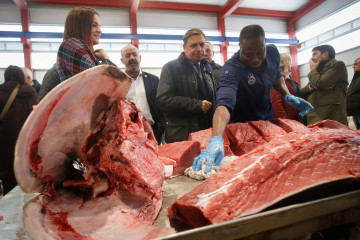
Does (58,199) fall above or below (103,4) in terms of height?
below

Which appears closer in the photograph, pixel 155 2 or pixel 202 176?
pixel 202 176

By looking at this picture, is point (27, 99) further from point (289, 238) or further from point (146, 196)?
point (289, 238)

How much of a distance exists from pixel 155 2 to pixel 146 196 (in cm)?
1032

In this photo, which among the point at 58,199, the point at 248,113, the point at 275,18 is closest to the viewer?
the point at 58,199

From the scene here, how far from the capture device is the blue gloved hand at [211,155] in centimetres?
159

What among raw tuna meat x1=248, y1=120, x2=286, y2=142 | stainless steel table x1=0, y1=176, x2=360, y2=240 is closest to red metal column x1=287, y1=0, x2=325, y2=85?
raw tuna meat x1=248, y1=120, x2=286, y2=142

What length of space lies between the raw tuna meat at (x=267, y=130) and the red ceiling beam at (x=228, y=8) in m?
8.99

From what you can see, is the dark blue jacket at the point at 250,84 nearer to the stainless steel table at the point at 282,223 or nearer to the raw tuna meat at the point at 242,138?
the raw tuna meat at the point at 242,138

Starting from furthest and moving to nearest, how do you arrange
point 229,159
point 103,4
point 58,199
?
point 103,4, point 229,159, point 58,199

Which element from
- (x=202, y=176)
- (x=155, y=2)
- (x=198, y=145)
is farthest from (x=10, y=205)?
(x=155, y=2)

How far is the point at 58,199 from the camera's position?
996mm

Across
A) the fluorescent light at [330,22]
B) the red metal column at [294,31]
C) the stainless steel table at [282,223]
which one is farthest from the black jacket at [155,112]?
the red metal column at [294,31]

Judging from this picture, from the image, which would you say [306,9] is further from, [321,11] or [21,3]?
[21,3]

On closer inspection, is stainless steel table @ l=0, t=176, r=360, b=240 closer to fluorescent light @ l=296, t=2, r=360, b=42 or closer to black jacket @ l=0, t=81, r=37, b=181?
black jacket @ l=0, t=81, r=37, b=181
